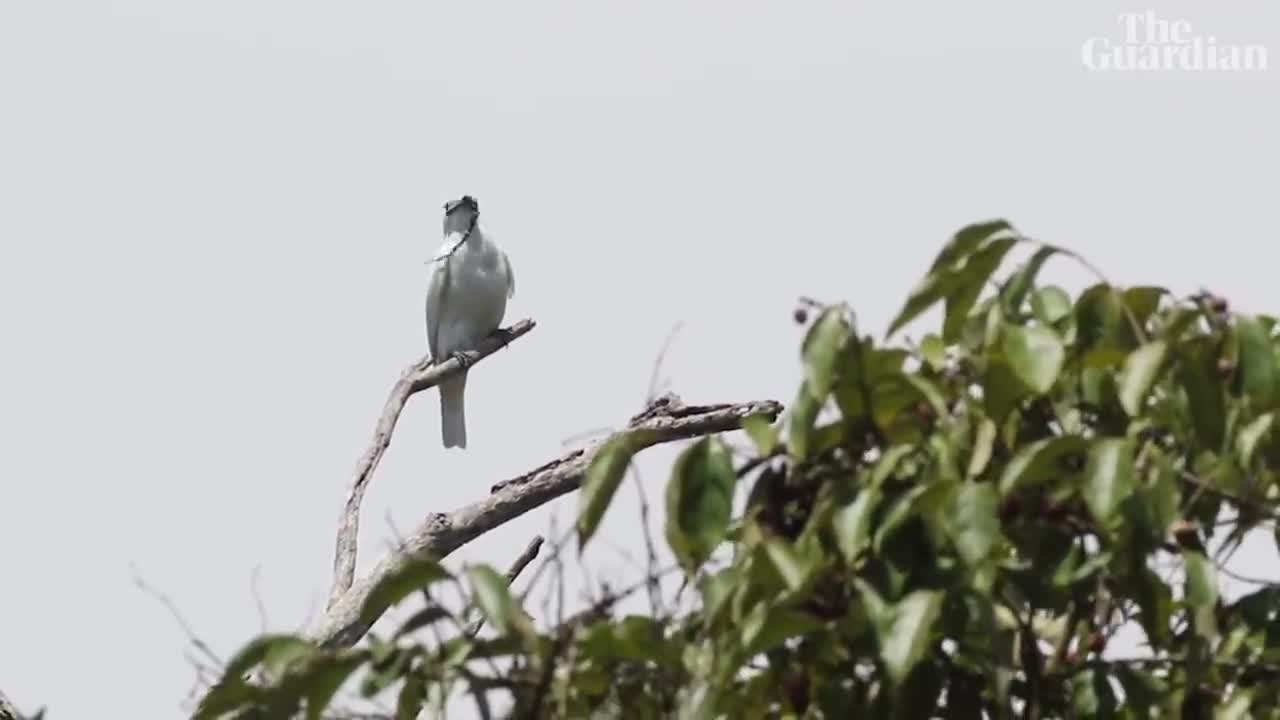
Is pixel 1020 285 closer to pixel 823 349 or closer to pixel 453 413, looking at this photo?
pixel 823 349

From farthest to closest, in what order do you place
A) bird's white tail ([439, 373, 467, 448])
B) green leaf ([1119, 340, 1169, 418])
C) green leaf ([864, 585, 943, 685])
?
bird's white tail ([439, 373, 467, 448])
green leaf ([1119, 340, 1169, 418])
green leaf ([864, 585, 943, 685])

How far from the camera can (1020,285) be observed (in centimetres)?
182

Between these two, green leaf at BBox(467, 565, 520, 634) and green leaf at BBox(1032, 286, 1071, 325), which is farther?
green leaf at BBox(1032, 286, 1071, 325)

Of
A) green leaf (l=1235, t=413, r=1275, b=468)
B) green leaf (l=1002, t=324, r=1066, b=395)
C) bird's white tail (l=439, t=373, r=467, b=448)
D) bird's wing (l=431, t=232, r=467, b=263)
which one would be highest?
bird's wing (l=431, t=232, r=467, b=263)

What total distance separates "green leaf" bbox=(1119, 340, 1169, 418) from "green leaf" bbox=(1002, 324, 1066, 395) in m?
0.06

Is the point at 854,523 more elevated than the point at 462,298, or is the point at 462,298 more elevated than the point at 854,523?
the point at 462,298

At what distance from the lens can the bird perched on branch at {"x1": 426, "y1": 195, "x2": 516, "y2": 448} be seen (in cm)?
1055

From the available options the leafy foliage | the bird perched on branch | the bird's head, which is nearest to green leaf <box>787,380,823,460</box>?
the leafy foliage

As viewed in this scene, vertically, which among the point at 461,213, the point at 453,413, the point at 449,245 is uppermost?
the point at 461,213

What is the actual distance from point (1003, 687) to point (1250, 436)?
30 cm

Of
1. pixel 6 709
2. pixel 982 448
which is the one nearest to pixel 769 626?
pixel 982 448

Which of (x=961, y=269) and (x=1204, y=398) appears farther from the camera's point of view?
(x=961, y=269)

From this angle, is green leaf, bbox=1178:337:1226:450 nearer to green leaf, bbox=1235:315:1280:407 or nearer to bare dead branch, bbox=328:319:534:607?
green leaf, bbox=1235:315:1280:407

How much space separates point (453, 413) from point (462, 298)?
582mm
